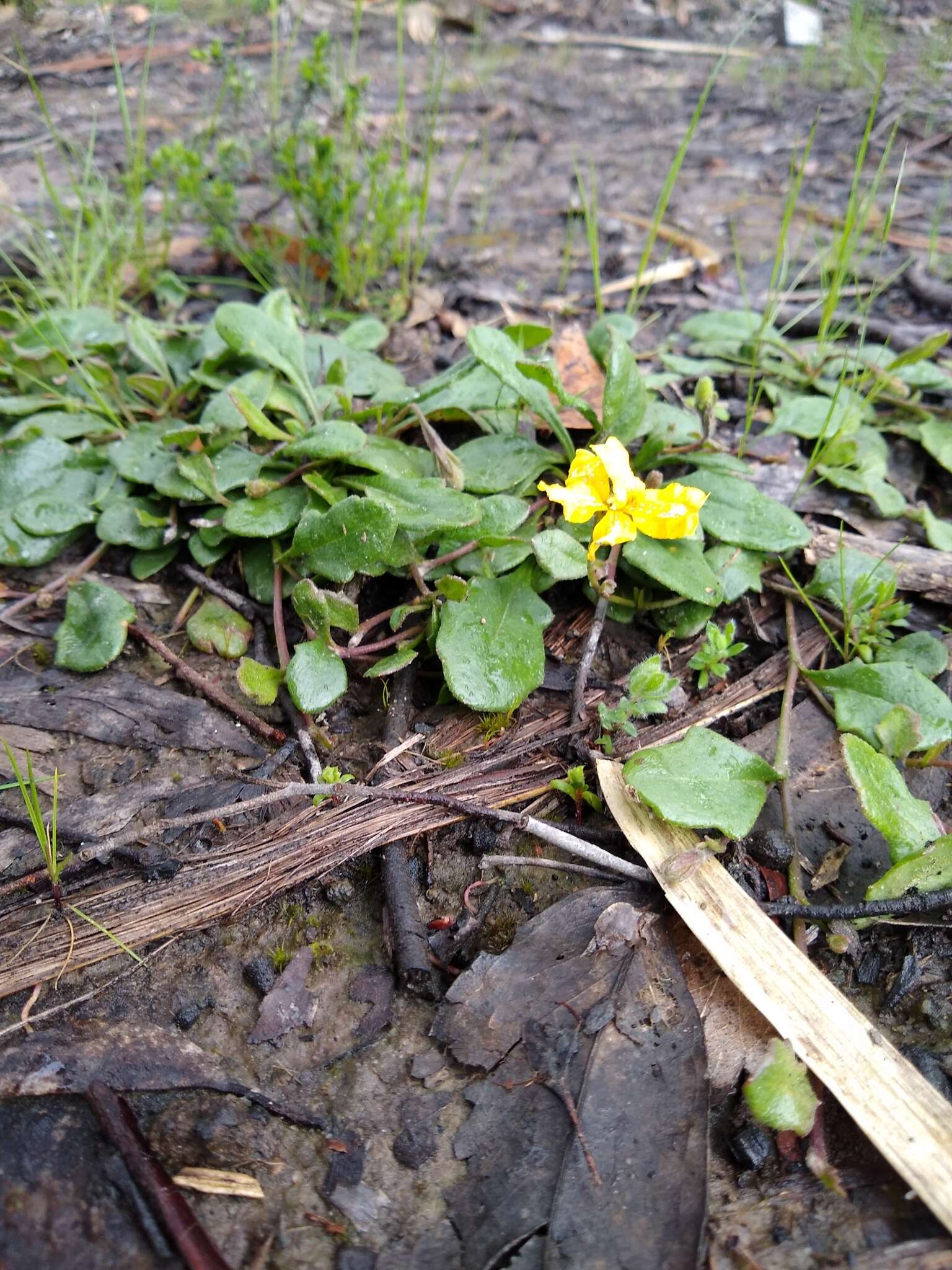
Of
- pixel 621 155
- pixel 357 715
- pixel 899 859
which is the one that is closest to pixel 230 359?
pixel 357 715

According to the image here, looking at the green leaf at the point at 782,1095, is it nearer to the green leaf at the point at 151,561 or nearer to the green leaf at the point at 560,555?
the green leaf at the point at 560,555

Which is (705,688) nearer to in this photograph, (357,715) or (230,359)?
(357,715)

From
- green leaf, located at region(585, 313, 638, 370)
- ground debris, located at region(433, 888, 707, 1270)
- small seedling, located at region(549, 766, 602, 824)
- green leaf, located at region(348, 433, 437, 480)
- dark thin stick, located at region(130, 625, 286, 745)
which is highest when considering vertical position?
green leaf, located at region(585, 313, 638, 370)

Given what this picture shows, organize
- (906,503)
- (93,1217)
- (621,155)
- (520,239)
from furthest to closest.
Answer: (621,155), (520,239), (906,503), (93,1217)

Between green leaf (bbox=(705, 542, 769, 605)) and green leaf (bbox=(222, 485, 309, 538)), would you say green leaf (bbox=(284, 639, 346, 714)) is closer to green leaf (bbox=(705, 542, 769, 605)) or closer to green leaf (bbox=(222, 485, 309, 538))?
green leaf (bbox=(222, 485, 309, 538))

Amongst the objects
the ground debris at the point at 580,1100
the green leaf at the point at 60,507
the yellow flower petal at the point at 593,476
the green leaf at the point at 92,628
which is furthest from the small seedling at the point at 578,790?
the green leaf at the point at 60,507

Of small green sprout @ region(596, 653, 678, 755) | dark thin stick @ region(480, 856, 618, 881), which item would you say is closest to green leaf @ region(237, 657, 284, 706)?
dark thin stick @ region(480, 856, 618, 881)

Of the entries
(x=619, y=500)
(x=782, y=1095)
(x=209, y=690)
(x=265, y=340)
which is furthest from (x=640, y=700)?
(x=265, y=340)
